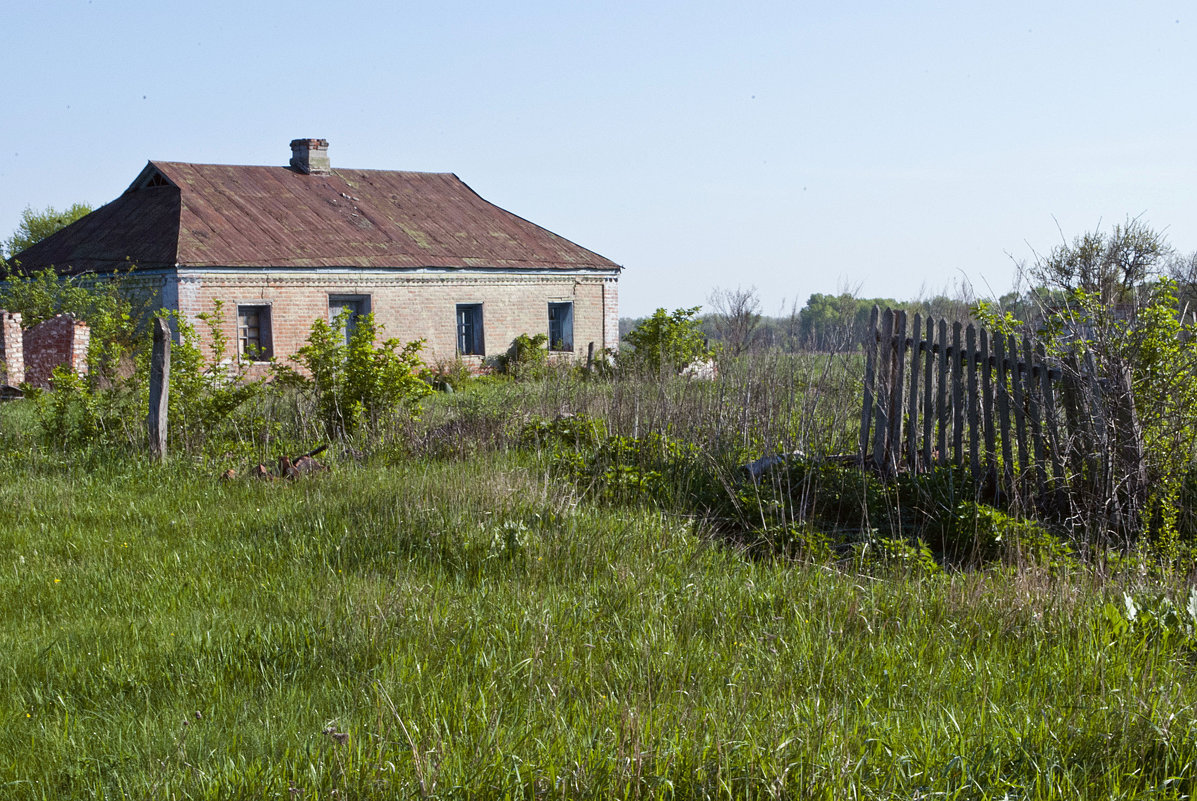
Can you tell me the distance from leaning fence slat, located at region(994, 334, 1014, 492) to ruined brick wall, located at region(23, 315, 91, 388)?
17.8 metres

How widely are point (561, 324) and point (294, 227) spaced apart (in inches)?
286

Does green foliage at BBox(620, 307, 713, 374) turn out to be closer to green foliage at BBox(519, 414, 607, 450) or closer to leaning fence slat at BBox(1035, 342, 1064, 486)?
green foliage at BBox(519, 414, 607, 450)

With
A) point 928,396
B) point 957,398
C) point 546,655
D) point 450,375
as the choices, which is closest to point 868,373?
point 928,396

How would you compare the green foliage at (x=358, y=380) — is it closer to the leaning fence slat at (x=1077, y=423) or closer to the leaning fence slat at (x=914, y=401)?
the leaning fence slat at (x=914, y=401)

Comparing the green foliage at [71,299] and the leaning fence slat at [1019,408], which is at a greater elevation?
the green foliage at [71,299]

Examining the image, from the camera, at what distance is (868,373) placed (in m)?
8.23

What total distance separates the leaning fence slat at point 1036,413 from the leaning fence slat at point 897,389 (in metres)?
1.11

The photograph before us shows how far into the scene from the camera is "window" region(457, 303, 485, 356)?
2423 cm

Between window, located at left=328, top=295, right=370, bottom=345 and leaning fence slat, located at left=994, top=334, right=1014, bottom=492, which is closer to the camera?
leaning fence slat, located at left=994, top=334, right=1014, bottom=492

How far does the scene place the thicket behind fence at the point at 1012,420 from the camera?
21.1 feet

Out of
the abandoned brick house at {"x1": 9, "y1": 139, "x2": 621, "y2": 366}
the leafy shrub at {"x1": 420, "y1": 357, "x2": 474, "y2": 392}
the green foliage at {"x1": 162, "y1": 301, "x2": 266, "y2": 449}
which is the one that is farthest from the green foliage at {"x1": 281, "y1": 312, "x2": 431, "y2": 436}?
the leafy shrub at {"x1": 420, "y1": 357, "x2": 474, "y2": 392}

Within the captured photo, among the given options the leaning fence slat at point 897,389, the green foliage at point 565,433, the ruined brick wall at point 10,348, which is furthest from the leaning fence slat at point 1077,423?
the ruined brick wall at point 10,348

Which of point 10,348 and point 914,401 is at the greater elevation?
point 10,348

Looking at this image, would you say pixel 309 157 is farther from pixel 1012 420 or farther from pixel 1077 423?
pixel 1077 423
